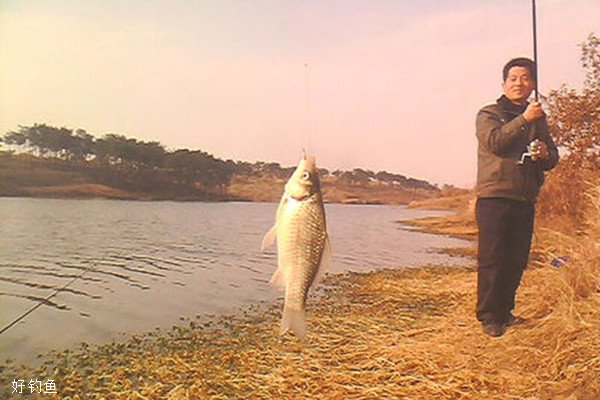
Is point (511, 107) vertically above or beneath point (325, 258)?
above

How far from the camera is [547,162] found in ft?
7.47

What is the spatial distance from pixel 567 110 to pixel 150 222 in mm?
3268

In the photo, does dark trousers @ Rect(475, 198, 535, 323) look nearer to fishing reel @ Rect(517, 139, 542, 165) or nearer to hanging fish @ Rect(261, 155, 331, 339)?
fishing reel @ Rect(517, 139, 542, 165)

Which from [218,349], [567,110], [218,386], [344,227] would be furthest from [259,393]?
[567,110]

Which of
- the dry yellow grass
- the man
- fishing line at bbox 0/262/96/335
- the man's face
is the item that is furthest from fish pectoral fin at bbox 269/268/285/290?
fishing line at bbox 0/262/96/335

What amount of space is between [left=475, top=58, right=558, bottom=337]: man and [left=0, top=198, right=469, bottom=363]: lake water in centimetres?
57

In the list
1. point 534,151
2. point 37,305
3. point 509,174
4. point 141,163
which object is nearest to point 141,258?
point 37,305

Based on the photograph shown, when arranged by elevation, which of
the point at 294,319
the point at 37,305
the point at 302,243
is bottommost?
the point at 37,305

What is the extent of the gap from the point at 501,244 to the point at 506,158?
0.37 m

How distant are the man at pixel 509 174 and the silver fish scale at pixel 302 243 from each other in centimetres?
105

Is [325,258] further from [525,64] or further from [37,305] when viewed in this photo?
[37,305]

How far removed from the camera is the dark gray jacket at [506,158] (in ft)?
7.38

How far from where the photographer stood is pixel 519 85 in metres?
2.32

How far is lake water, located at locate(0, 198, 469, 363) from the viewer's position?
330cm
